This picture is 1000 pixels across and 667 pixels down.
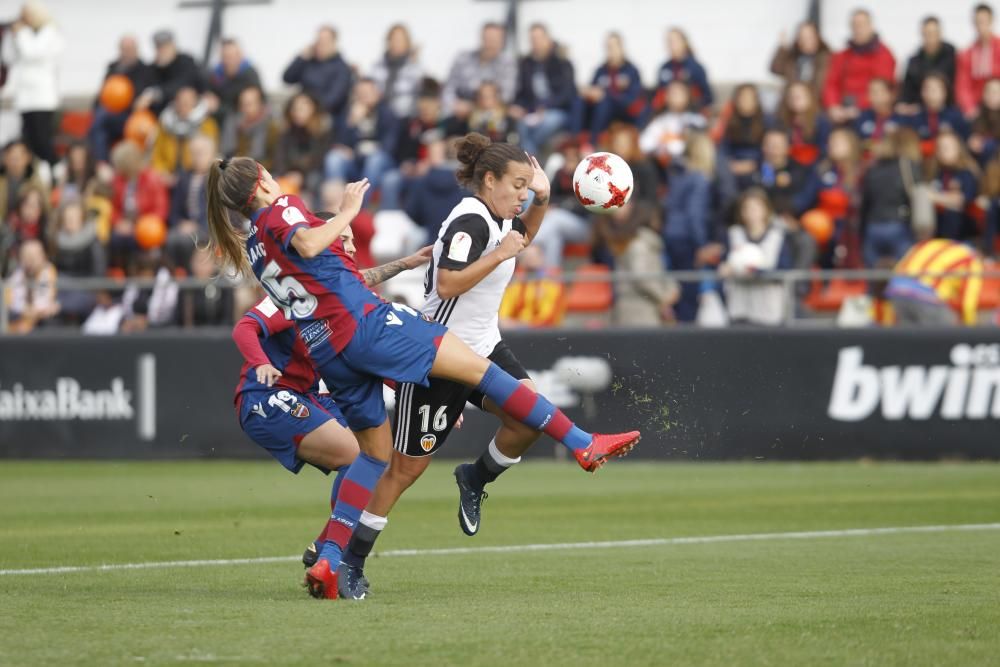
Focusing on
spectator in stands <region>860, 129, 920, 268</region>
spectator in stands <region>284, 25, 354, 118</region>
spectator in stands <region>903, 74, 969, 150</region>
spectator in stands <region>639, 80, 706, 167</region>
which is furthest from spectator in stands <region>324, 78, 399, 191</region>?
spectator in stands <region>903, 74, 969, 150</region>

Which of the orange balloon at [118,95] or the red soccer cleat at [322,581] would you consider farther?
the orange balloon at [118,95]

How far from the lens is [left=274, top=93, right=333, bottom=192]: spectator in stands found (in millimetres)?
21422

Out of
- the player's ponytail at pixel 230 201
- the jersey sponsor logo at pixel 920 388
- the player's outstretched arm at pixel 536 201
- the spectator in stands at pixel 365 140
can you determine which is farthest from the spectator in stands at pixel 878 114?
the player's ponytail at pixel 230 201

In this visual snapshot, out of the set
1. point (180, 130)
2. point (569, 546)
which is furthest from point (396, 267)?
point (180, 130)

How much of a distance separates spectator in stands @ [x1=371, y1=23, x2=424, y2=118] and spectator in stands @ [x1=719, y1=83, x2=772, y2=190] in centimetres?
434

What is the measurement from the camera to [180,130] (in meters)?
22.7

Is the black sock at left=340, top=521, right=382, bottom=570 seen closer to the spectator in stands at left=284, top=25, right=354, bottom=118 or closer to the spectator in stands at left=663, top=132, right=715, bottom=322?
the spectator in stands at left=663, top=132, right=715, bottom=322

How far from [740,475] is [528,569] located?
734 cm

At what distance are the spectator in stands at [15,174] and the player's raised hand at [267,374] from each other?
13.6 meters

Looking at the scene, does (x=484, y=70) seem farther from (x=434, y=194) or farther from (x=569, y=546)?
(x=569, y=546)

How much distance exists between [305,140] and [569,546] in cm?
1168

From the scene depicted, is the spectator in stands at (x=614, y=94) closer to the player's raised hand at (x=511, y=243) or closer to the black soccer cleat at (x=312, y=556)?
the black soccer cleat at (x=312, y=556)

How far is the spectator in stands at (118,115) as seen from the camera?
2391cm

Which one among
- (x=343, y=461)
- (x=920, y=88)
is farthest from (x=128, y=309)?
(x=343, y=461)
